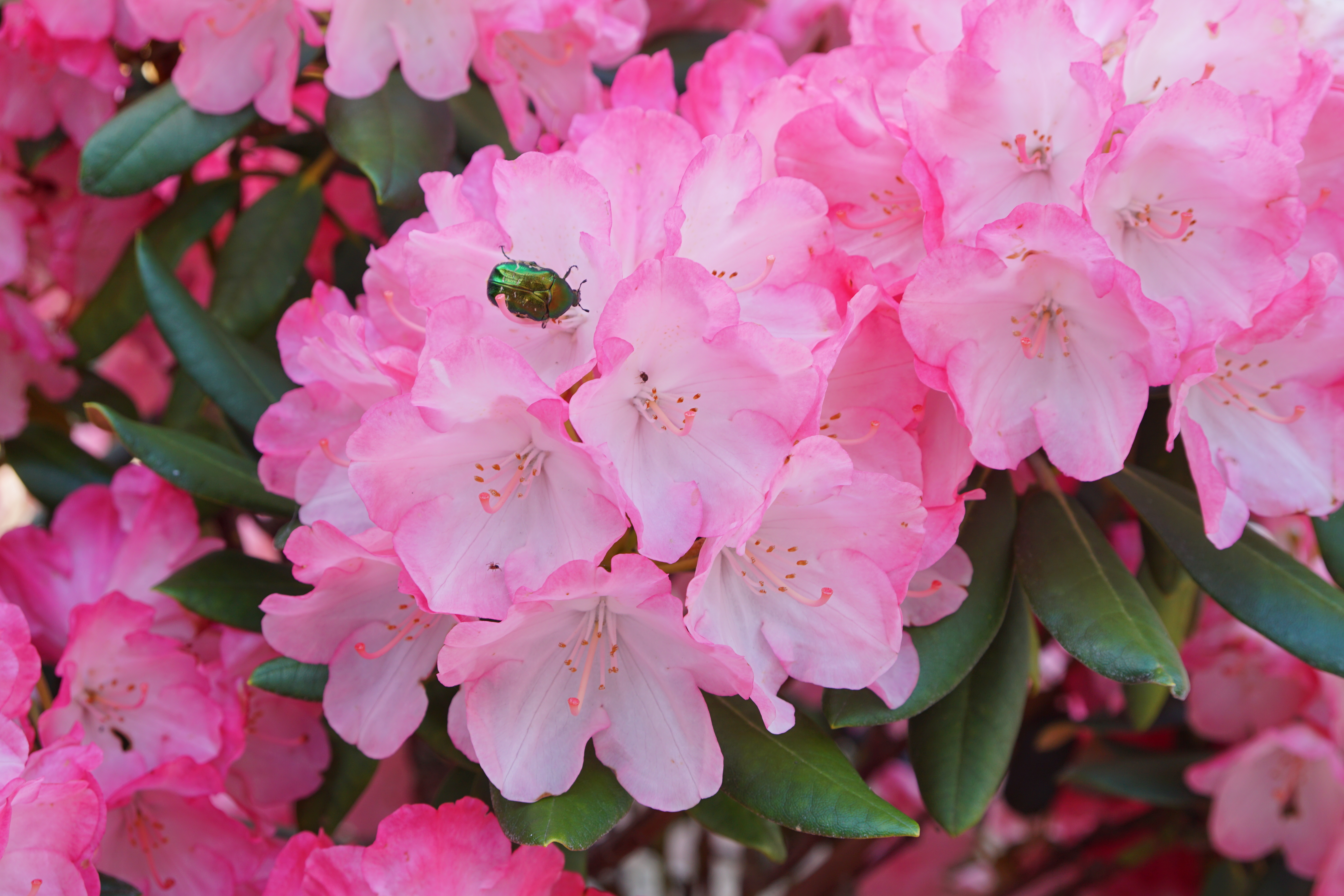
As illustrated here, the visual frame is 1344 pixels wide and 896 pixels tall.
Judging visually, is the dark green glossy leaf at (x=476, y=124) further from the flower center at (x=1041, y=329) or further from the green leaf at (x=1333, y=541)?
the green leaf at (x=1333, y=541)

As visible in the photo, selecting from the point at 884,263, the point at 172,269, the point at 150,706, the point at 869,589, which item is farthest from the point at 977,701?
the point at 172,269

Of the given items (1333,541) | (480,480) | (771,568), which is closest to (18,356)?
(480,480)

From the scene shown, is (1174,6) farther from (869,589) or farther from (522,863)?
(522,863)

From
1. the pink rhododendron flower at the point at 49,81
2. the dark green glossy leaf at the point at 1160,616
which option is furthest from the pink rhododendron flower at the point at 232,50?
the dark green glossy leaf at the point at 1160,616

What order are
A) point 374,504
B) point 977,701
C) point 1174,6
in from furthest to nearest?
point 977,701, point 1174,6, point 374,504

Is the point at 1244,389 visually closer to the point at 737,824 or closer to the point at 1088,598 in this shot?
the point at 1088,598

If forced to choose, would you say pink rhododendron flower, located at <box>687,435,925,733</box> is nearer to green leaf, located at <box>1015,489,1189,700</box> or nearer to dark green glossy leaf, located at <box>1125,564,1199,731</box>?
green leaf, located at <box>1015,489,1189,700</box>
